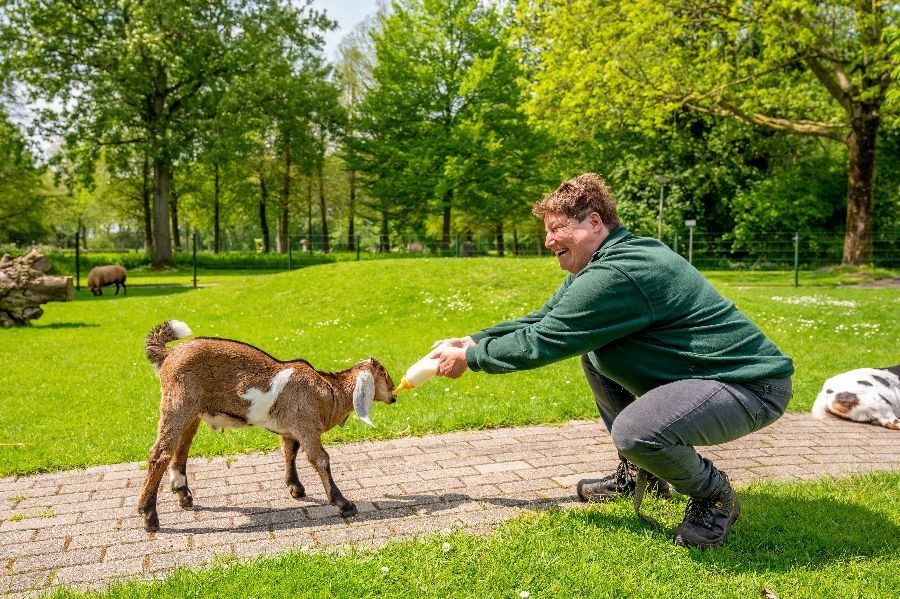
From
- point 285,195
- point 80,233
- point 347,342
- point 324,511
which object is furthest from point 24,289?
point 80,233

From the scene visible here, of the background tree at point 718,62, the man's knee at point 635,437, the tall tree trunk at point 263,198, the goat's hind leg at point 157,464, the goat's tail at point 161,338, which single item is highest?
the background tree at point 718,62

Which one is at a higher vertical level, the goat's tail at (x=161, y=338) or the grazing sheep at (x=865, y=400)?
the goat's tail at (x=161, y=338)

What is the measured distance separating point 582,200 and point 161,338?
2.92 metres

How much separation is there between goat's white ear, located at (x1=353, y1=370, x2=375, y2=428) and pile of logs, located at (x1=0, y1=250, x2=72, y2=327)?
13.7 m

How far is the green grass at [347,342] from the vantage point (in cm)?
684

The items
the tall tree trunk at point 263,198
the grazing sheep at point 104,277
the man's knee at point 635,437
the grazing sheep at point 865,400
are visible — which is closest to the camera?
the man's knee at point 635,437

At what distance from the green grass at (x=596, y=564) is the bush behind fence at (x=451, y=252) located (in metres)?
26.3

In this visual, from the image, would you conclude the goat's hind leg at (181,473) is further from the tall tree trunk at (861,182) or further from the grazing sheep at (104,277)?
the tall tree trunk at (861,182)

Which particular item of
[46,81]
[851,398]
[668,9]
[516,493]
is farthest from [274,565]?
[46,81]

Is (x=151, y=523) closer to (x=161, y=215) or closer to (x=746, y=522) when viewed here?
(x=746, y=522)

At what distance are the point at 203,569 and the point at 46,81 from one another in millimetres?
32283

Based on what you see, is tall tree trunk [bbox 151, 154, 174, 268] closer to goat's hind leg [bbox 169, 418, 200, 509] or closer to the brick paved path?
the brick paved path

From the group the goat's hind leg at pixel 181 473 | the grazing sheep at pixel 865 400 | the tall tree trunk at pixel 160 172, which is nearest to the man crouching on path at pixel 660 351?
the goat's hind leg at pixel 181 473

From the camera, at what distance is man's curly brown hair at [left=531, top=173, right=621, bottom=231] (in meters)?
4.26
